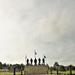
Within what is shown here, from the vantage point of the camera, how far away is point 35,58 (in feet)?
97.2

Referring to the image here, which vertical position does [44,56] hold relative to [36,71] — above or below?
above

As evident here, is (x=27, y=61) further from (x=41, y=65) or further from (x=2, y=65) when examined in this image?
(x=2, y=65)

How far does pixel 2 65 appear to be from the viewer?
93938 millimetres

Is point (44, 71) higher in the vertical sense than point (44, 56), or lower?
lower

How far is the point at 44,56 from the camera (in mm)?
28500

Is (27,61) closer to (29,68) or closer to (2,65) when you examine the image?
(29,68)

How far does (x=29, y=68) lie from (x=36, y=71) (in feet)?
3.49

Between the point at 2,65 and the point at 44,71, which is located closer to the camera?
the point at 44,71

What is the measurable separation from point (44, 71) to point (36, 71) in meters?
1.18

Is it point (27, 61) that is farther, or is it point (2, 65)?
point (2, 65)

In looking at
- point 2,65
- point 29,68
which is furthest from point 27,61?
point 2,65

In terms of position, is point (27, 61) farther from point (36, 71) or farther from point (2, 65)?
point (2, 65)

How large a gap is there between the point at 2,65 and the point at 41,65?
6710 cm

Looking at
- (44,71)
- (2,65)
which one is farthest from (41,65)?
(2,65)
